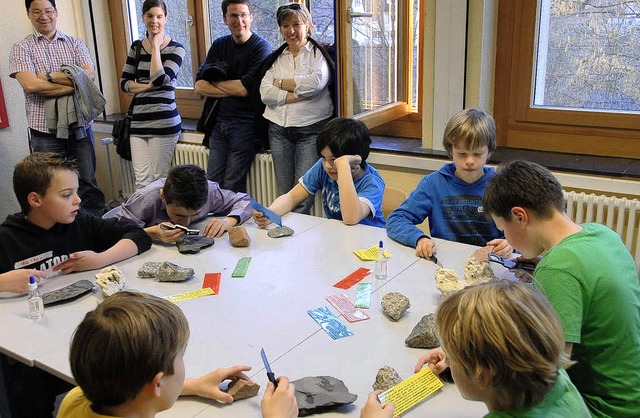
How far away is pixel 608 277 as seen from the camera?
1421mm

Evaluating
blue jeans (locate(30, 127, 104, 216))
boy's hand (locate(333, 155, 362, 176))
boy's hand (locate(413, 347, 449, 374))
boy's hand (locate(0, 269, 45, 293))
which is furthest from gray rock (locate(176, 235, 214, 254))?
blue jeans (locate(30, 127, 104, 216))

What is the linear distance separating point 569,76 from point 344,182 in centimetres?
157

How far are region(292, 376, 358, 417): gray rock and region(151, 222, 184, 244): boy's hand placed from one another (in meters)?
1.20

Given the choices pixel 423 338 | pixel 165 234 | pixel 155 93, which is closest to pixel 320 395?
pixel 423 338

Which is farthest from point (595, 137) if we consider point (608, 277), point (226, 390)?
point (226, 390)

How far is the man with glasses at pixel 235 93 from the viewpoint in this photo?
384 centimetres

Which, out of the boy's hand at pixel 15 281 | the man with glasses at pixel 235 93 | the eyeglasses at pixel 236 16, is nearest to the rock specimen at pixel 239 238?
the boy's hand at pixel 15 281

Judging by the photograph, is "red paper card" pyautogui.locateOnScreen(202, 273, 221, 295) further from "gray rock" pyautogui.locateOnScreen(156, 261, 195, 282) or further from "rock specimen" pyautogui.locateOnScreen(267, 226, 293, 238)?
"rock specimen" pyautogui.locateOnScreen(267, 226, 293, 238)

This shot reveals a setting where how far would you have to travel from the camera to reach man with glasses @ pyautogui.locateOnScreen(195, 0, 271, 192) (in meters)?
3.84

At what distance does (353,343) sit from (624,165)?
2.16 m

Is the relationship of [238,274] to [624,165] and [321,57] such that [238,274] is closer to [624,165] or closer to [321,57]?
[321,57]

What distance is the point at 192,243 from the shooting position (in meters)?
2.44

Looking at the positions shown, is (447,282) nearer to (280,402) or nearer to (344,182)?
(280,402)

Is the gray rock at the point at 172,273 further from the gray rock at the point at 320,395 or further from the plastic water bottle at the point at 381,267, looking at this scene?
the gray rock at the point at 320,395
